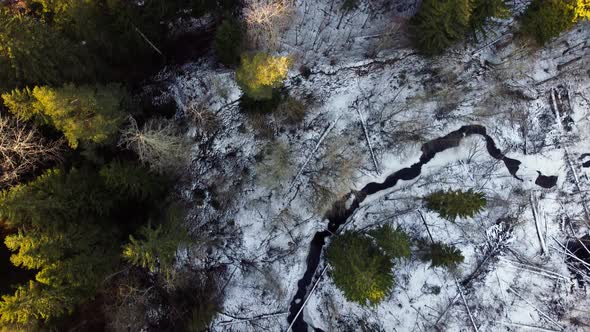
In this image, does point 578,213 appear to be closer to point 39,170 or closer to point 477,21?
point 477,21

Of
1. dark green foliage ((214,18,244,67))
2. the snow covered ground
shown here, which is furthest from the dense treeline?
the snow covered ground

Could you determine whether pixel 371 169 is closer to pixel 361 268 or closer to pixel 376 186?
pixel 376 186

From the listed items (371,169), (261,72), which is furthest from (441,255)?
(261,72)

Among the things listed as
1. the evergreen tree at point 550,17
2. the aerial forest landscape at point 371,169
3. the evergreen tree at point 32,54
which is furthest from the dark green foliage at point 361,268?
the evergreen tree at point 32,54

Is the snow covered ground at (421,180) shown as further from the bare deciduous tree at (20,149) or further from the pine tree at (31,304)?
the bare deciduous tree at (20,149)

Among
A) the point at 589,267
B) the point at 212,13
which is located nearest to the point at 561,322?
the point at 589,267

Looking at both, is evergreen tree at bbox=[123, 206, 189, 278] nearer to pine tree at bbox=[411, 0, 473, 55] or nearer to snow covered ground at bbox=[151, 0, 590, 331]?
snow covered ground at bbox=[151, 0, 590, 331]
